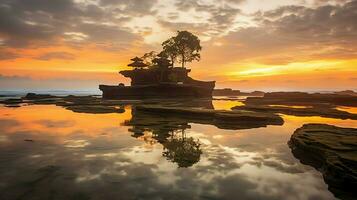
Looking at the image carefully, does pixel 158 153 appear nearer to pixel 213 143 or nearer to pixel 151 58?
pixel 213 143

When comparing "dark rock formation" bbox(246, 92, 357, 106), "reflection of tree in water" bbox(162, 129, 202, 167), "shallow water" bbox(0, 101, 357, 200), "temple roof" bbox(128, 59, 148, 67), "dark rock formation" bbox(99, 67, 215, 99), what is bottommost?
"shallow water" bbox(0, 101, 357, 200)

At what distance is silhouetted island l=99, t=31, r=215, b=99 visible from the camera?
63.1 metres

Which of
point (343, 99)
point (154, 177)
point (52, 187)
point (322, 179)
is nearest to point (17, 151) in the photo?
point (52, 187)

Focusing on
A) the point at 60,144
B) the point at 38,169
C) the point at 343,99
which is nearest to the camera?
the point at 38,169

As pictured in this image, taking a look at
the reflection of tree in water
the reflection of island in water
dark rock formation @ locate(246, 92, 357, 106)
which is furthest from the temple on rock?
the reflection of tree in water

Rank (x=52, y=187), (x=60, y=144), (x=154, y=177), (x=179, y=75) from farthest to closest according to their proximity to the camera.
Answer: (x=179, y=75) < (x=60, y=144) < (x=154, y=177) < (x=52, y=187)

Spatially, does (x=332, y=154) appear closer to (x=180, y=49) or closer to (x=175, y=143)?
(x=175, y=143)

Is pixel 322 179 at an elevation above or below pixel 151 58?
below

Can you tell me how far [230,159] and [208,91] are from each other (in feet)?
209

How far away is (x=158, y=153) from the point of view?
973 centimetres

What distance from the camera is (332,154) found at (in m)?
7.93

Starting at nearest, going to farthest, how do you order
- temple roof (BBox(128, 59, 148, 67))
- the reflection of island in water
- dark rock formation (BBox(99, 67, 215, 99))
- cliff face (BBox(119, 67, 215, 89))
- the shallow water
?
the shallow water
the reflection of island in water
dark rock formation (BBox(99, 67, 215, 99))
temple roof (BBox(128, 59, 148, 67))
cliff face (BBox(119, 67, 215, 89))

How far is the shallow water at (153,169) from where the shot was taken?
6047 mm

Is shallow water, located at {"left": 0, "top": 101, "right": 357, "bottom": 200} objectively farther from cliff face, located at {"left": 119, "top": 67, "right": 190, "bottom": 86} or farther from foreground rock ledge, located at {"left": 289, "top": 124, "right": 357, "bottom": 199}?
cliff face, located at {"left": 119, "top": 67, "right": 190, "bottom": 86}
